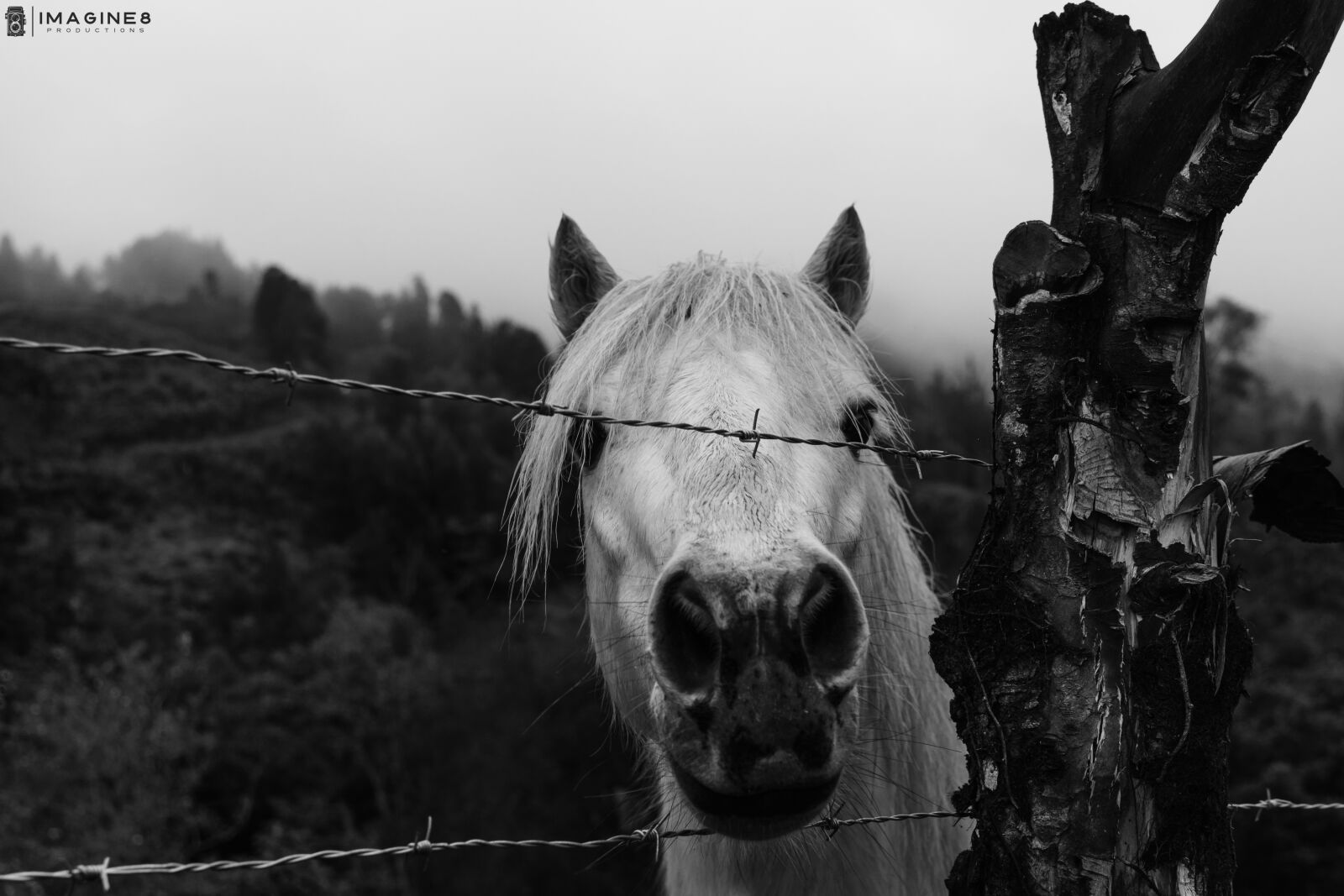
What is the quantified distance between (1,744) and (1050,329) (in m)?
29.1

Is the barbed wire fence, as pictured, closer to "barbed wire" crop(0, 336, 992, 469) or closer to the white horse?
"barbed wire" crop(0, 336, 992, 469)

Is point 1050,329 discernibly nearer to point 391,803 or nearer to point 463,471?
point 391,803

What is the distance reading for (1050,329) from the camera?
5.09 ft

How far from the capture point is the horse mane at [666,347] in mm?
2346

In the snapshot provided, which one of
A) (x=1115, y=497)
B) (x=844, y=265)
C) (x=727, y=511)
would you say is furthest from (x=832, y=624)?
(x=844, y=265)

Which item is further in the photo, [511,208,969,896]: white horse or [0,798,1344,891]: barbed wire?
[511,208,969,896]: white horse

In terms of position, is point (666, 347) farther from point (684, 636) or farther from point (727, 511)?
point (684, 636)

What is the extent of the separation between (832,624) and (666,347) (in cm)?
97

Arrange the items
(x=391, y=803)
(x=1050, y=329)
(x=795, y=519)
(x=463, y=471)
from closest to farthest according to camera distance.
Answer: (x=1050, y=329), (x=795, y=519), (x=391, y=803), (x=463, y=471)

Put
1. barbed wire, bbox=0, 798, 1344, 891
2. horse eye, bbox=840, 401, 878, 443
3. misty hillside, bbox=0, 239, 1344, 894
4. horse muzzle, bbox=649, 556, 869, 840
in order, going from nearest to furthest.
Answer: barbed wire, bbox=0, 798, 1344, 891, horse muzzle, bbox=649, 556, 869, 840, horse eye, bbox=840, 401, 878, 443, misty hillside, bbox=0, 239, 1344, 894

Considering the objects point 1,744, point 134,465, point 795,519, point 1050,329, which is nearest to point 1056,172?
point 1050,329

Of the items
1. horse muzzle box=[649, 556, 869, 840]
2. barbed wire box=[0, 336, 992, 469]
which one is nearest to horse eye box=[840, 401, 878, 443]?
barbed wire box=[0, 336, 992, 469]

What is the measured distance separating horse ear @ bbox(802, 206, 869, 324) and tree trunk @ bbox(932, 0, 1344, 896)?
1.37 m

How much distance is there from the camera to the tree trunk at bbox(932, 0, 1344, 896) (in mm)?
1427
